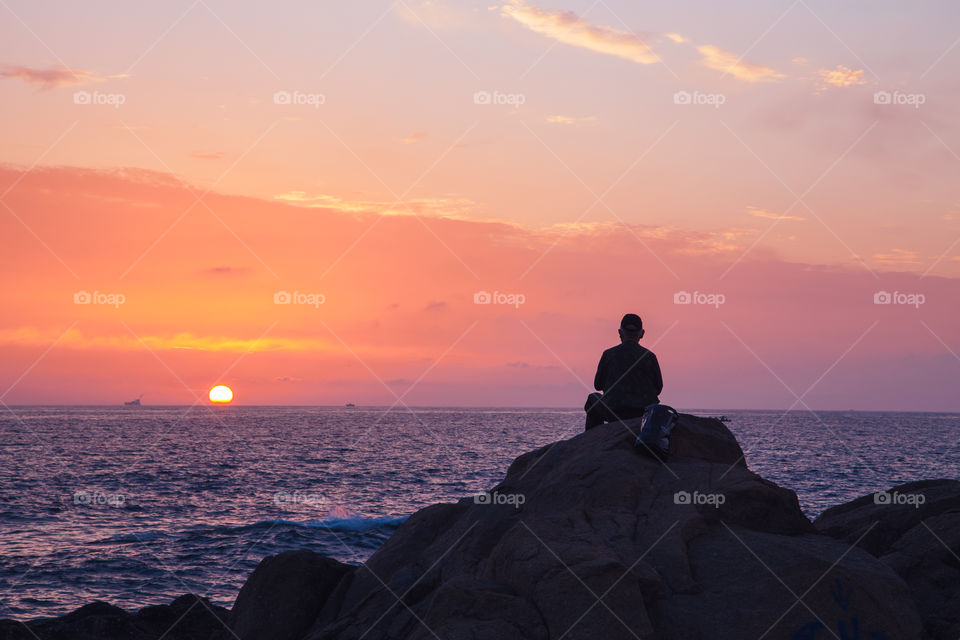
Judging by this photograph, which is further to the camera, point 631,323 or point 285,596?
point 631,323

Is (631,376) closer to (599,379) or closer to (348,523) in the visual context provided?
(599,379)

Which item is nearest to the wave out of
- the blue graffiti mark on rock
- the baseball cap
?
the baseball cap

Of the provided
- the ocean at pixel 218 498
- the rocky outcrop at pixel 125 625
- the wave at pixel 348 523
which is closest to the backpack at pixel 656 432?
the rocky outcrop at pixel 125 625

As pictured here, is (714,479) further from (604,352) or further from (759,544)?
(604,352)

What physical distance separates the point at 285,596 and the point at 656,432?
6.09m

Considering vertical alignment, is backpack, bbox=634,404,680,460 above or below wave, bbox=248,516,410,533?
above

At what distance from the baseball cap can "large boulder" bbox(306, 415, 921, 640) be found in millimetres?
1801

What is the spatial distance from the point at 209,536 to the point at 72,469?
3619cm

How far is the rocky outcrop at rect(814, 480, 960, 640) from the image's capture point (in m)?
11.2

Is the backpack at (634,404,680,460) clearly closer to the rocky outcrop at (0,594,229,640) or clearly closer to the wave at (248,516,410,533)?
the rocky outcrop at (0,594,229,640)

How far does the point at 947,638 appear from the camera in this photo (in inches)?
404

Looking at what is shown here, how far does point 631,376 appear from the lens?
1347cm

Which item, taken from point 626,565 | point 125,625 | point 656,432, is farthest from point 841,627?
point 125,625

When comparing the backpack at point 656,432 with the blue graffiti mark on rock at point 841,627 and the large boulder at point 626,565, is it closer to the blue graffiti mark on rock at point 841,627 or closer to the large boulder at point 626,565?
the large boulder at point 626,565
